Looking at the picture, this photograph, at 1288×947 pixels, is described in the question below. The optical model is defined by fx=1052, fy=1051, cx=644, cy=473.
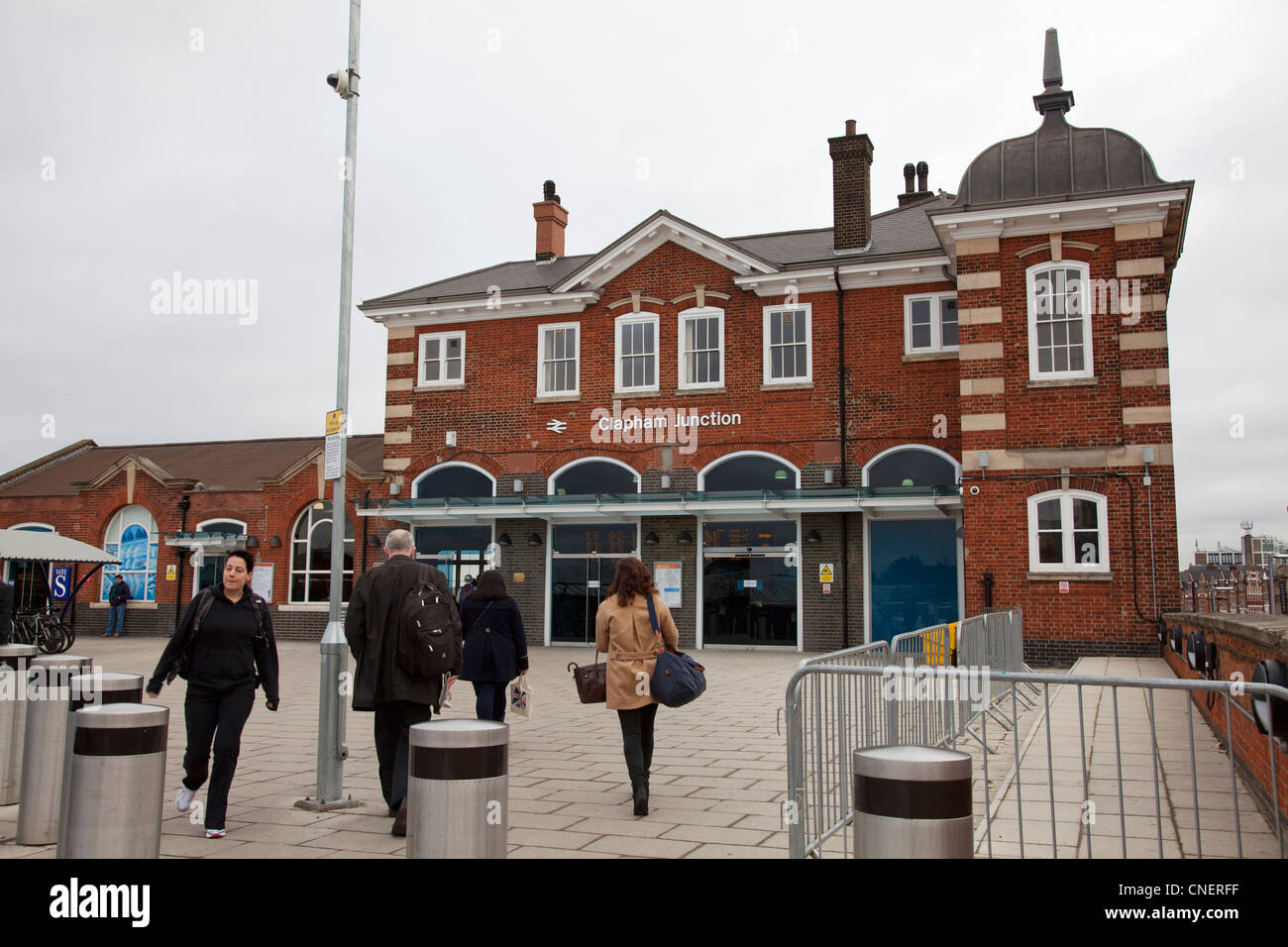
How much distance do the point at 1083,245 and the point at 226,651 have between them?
57.0 ft

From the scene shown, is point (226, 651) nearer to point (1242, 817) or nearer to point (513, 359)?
point (1242, 817)

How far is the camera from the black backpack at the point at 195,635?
6879mm

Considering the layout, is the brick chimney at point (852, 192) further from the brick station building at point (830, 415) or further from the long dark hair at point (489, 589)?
the long dark hair at point (489, 589)

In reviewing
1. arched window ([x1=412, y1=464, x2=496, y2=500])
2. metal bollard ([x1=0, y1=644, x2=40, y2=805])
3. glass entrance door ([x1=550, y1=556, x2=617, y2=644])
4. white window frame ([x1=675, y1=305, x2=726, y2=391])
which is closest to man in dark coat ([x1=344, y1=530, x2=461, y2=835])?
metal bollard ([x1=0, y1=644, x2=40, y2=805])

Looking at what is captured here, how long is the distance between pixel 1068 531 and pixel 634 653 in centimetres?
1396

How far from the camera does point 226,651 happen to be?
6863mm

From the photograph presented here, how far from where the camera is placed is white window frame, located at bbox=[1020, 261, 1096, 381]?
63.2 ft

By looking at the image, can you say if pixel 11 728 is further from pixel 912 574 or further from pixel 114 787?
pixel 912 574

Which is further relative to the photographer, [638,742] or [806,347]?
[806,347]

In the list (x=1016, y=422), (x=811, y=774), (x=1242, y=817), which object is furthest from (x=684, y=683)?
(x=1016, y=422)

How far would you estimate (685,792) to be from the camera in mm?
7973

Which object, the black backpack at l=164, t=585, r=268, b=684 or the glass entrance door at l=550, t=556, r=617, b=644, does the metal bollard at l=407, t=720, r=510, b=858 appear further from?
the glass entrance door at l=550, t=556, r=617, b=644

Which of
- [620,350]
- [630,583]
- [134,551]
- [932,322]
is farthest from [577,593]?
[630,583]

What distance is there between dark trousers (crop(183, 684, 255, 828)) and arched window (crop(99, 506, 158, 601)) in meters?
24.7
